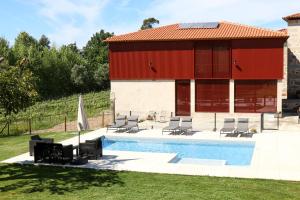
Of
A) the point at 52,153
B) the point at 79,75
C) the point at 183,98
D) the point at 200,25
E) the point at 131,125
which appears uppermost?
the point at 200,25

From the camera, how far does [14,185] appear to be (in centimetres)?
1249

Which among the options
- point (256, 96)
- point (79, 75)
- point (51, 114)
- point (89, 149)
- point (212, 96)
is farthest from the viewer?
point (79, 75)

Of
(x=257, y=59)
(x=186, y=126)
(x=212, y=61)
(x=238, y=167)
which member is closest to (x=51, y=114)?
(x=212, y=61)

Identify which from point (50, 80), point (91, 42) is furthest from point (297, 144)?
point (91, 42)

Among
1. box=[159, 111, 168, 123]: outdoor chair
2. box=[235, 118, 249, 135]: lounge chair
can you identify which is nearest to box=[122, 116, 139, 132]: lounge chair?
box=[159, 111, 168, 123]: outdoor chair

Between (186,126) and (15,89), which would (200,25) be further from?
(15,89)

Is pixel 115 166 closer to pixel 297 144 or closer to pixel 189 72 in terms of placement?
pixel 297 144

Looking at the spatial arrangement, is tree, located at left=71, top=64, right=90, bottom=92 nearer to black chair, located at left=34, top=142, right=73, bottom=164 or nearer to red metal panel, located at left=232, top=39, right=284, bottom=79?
red metal panel, located at left=232, top=39, right=284, bottom=79

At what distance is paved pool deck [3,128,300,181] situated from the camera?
14.1 metres

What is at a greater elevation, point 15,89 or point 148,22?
point 148,22

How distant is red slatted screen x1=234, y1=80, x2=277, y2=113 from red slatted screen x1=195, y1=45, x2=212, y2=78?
2294 millimetres

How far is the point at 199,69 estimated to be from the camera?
29875 mm

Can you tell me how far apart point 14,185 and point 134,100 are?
61.5 feet

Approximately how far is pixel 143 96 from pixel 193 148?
35.9 feet
